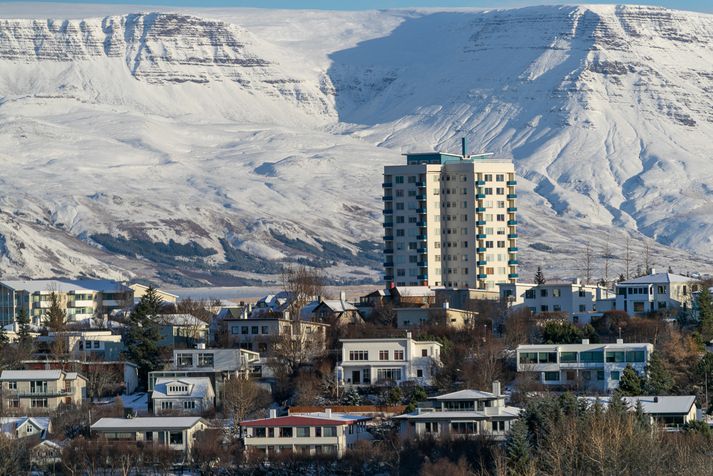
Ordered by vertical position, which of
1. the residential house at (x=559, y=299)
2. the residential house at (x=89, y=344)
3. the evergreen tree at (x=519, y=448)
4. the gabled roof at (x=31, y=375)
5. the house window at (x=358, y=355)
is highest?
the residential house at (x=559, y=299)

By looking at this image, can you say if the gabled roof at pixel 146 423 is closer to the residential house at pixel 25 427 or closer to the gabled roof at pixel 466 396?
the residential house at pixel 25 427

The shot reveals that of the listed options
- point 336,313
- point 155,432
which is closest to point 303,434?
point 155,432

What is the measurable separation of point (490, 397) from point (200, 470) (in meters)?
11.0

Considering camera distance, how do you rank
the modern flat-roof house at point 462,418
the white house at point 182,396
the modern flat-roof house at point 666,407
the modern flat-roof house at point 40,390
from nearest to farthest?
the modern flat-roof house at point 666,407, the modern flat-roof house at point 462,418, the white house at point 182,396, the modern flat-roof house at point 40,390

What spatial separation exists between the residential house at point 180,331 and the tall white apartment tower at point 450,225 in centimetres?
3125

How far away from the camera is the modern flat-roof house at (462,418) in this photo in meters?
83.2

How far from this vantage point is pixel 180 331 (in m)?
111

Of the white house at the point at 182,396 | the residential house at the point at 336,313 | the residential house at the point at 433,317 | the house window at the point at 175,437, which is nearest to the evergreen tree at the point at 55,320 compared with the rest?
the residential house at the point at 336,313

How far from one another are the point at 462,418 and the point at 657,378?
10575mm

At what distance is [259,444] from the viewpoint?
84562mm

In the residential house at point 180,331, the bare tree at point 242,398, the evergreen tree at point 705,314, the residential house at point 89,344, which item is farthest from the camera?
the residential house at point 180,331

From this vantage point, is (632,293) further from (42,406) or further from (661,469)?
(661,469)

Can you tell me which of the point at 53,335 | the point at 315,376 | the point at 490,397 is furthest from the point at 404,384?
the point at 53,335

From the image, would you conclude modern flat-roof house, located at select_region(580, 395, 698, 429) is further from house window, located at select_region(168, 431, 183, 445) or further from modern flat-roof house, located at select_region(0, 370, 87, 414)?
modern flat-roof house, located at select_region(0, 370, 87, 414)
